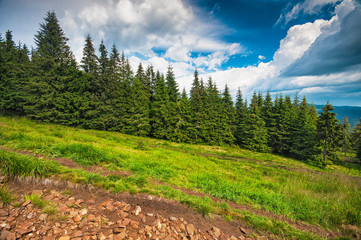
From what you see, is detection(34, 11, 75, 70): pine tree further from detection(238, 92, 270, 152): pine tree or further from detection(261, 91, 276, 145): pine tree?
detection(261, 91, 276, 145): pine tree

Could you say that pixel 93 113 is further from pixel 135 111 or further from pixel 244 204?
pixel 244 204

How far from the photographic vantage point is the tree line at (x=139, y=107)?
70.5 feet

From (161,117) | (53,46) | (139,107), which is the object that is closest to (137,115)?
(139,107)

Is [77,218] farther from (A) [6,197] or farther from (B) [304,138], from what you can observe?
(B) [304,138]

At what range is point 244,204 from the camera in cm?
571

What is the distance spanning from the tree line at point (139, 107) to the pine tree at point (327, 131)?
9 cm

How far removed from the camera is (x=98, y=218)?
3.01m

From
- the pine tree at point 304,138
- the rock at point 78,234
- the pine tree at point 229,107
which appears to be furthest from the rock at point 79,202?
the pine tree at point 304,138

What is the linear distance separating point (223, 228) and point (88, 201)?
3.74 m

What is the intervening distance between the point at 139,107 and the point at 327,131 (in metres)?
36.2

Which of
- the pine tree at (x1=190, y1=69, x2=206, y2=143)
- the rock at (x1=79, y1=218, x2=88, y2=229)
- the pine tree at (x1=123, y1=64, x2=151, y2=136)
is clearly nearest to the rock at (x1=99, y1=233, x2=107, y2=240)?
the rock at (x1=79, y1=218, x2=88, y2=229)

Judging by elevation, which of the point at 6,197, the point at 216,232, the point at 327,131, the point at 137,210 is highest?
the point at 6,197


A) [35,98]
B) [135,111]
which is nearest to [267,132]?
[135,111]

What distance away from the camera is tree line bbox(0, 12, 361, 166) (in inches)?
846
